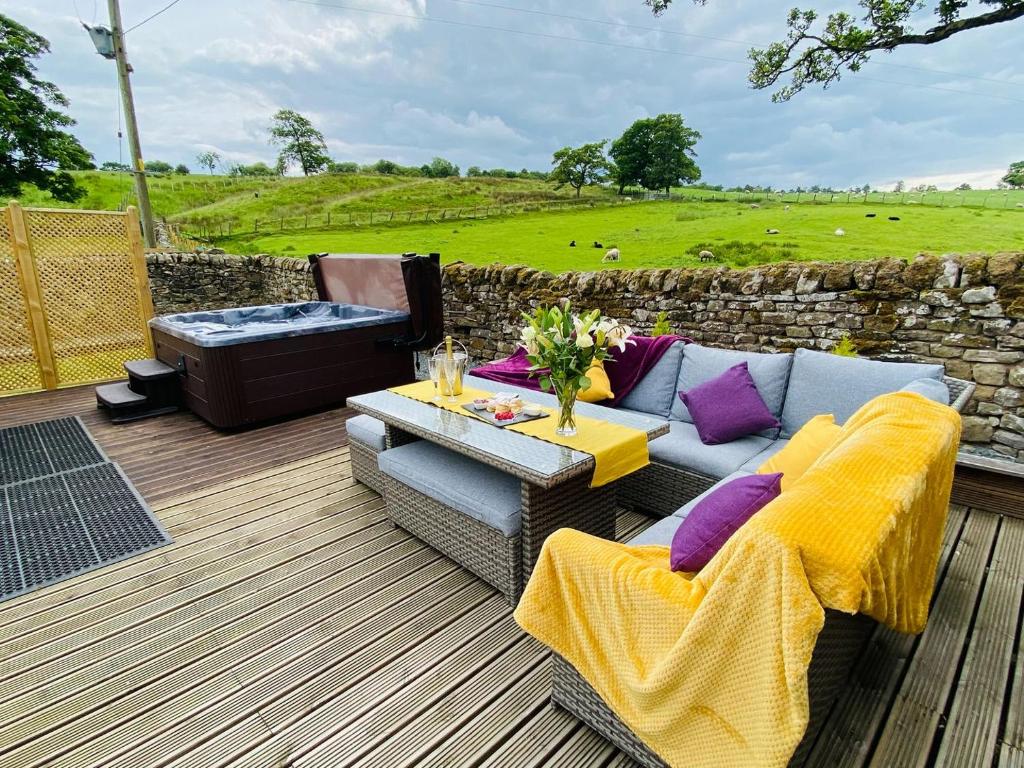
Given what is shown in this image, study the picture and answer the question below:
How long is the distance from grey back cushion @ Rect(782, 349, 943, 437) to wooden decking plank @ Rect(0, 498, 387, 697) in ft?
8.08

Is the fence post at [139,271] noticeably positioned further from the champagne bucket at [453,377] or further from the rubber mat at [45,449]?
the champagne bucket at [453,377]

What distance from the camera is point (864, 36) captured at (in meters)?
4.74

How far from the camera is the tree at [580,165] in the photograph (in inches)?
414

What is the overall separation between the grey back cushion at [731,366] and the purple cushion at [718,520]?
1677mm

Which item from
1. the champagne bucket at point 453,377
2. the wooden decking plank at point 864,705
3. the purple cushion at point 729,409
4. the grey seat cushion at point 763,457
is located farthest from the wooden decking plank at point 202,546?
the wooden decking plank at point 864,705

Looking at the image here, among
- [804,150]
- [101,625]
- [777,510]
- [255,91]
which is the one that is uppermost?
[255,91]

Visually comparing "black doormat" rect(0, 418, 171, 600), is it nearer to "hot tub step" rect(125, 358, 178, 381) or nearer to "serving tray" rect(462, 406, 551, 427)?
"hot tub step" rect(125, 358, 178, 381)

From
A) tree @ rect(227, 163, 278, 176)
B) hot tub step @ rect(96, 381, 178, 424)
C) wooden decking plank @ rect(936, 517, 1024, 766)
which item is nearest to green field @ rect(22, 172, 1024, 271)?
wooden decking plank @ rect(936, 517, 1024, 766)

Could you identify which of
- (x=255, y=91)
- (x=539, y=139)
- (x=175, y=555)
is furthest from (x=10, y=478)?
(x=255, y=91)

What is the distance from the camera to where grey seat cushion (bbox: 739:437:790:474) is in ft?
8.08

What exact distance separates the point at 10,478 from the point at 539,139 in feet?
39.6

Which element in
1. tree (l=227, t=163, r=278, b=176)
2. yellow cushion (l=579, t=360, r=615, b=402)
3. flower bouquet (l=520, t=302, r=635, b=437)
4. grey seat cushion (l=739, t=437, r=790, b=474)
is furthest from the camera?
tree (l=227, t=163, r=278, b=176)

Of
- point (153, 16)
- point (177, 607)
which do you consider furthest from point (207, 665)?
point (153, 16)

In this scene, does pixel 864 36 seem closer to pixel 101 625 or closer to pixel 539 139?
pixel 101 625
